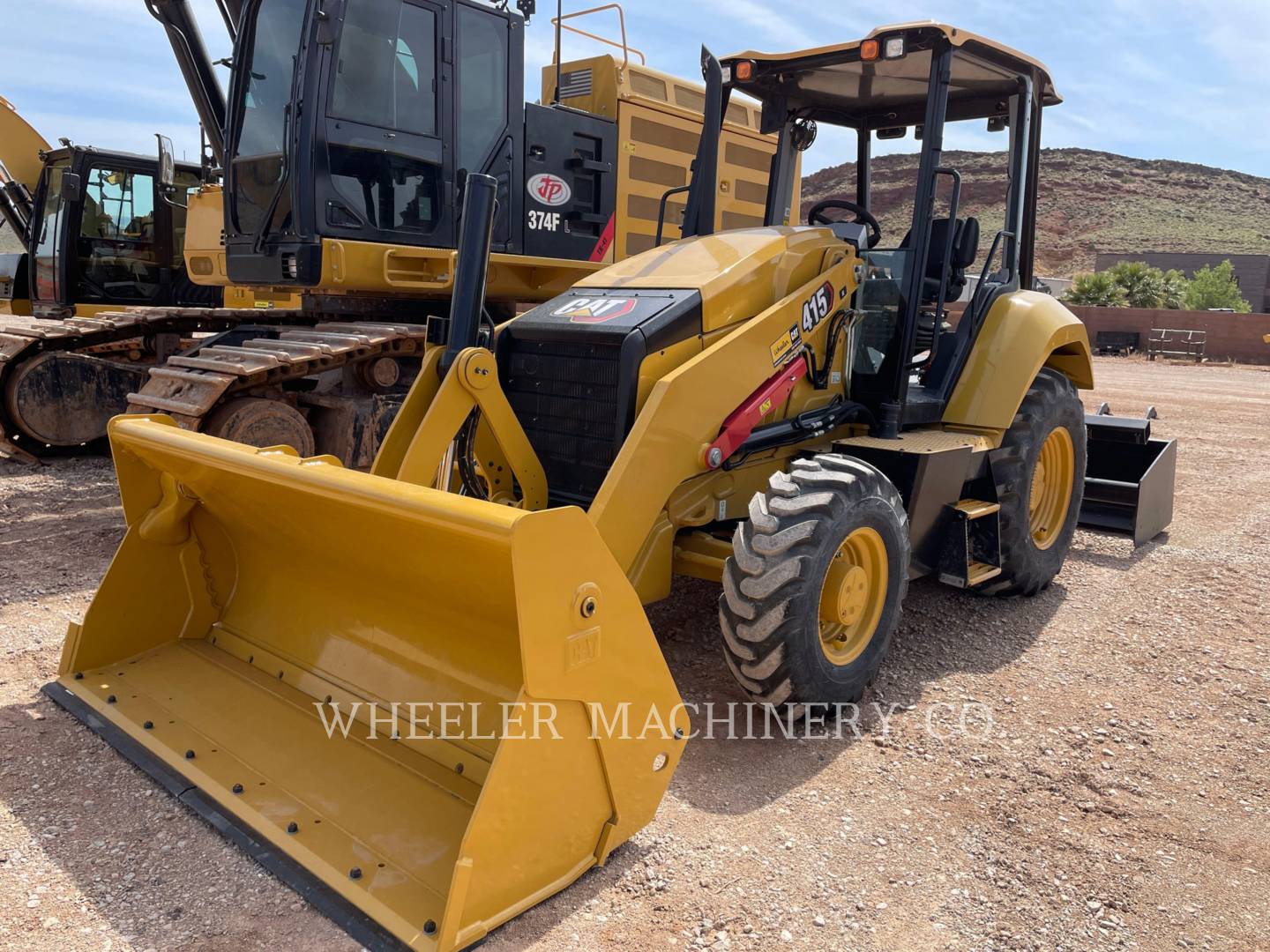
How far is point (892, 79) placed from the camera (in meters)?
5.05

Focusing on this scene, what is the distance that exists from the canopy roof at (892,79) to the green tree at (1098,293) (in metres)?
38.8

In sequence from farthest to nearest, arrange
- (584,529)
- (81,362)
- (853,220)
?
1. (81,362)
2. (853,220)
3. (584,529)

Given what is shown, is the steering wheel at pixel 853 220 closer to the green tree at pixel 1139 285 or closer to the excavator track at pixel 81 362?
the excavator track at pixel 81 362

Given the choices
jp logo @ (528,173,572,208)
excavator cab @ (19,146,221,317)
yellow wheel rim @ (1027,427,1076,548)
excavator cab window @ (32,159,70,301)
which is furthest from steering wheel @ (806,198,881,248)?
excavator cab window @ (32,159,70,301)

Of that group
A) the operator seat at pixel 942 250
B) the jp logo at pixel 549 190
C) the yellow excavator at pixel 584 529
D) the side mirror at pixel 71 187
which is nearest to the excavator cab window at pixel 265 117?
the yellow excavator at pixel 584 529

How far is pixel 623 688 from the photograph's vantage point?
9.02ft

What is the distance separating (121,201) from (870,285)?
9.08 m

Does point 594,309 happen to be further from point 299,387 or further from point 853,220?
point 299,387

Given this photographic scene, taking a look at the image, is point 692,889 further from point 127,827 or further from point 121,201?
point 121,201

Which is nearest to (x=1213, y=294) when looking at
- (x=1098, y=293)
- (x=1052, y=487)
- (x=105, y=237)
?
(x=1098, y=293)

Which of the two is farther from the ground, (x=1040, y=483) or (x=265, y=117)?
(x=265, y=117)

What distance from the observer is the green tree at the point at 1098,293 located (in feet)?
134

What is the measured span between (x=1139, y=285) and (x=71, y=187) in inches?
1628

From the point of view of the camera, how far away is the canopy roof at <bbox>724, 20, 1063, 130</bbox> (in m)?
4.54
